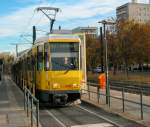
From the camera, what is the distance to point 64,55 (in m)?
21.2

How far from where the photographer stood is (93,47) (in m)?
74.4

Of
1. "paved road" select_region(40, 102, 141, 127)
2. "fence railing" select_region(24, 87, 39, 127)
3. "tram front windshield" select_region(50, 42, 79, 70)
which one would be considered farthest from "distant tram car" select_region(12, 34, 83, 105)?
"fence railing" select_region(24, 87, 39, 127)

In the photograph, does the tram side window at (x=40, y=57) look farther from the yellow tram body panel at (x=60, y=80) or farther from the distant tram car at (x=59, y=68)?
the yellow tram body panel at (x=60, y=80)

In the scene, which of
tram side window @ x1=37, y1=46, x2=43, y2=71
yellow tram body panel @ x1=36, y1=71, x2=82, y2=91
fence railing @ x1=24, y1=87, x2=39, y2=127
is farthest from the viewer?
tram side window @ x1=37, y1=46, x2=43, y2=71

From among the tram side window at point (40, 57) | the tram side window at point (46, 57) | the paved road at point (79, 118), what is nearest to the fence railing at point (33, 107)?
the paved road at point (79, 118)

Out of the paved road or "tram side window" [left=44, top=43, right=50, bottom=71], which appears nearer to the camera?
the paved road

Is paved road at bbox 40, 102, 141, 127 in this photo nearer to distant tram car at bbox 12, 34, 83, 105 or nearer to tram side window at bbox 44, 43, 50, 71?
distant tram car at bbox 12, 34, 83, 105

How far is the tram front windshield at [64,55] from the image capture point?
832 inches

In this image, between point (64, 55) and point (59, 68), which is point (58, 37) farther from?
point (59, 68)

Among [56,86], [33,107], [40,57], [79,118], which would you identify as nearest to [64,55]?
[40,57]

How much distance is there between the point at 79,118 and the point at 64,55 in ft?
15.3

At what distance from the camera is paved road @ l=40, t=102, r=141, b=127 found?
15.4 metres

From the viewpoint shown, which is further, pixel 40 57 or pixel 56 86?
pixel 40 57

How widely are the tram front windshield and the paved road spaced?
198 centimetres
